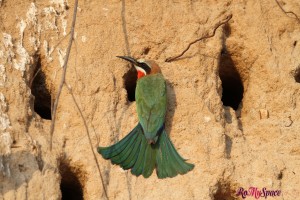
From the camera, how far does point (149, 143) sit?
4027 mm

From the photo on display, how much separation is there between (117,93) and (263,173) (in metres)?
0.86

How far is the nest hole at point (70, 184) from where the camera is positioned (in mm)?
3908

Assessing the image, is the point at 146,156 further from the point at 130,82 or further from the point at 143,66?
the point at 130,82

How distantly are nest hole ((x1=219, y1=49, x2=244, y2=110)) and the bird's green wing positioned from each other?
518mm

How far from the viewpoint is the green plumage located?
392cm

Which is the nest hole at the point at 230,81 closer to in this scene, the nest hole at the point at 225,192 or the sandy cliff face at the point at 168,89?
the sandy cliff face at the point at 168,89

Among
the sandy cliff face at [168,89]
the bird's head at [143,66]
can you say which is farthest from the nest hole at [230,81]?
the bird's head at [143,66]

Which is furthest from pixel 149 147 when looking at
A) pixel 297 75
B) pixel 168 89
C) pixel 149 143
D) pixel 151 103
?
pixel 297 75

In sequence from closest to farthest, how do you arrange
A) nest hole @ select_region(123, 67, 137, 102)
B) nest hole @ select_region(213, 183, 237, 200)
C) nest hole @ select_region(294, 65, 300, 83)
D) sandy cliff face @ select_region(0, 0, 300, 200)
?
sandy cliff face @ select_region(0, 0, 300, 200) < nest hole @ select_region(213, 183, 237, 200) < nest hole @ select_region(123, 67, 137, 102) < nest hole @ select_region(294, 65, 300, 83)

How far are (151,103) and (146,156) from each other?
30 centimetres

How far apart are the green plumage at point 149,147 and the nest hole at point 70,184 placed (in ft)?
0.59

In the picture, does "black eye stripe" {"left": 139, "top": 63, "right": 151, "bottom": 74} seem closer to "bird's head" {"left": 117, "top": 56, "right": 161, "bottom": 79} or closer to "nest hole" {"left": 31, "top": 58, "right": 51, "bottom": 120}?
"bird's head" {"left": 117, "top": 56, "right": 161, "bottom": 79}

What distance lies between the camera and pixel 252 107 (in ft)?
14.5

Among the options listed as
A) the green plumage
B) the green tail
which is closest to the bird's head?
the green plumage
